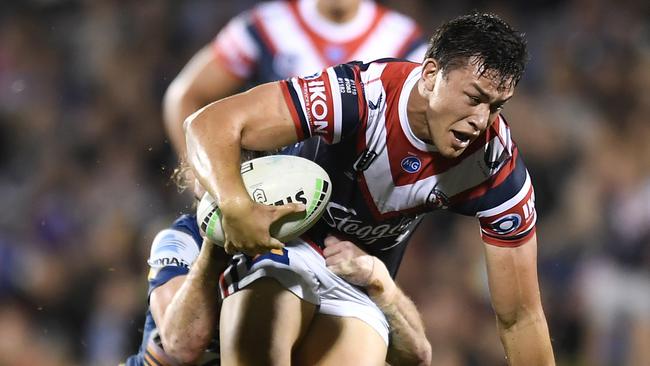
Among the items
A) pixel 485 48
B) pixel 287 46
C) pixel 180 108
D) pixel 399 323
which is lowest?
pixel 399 323

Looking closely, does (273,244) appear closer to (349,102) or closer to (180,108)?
(349,102)

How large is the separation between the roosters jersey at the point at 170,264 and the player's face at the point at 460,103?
38.4 inches

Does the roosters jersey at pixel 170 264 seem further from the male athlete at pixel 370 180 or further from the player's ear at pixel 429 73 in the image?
the player's ear at pixel 429 73

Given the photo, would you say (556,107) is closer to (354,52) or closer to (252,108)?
(354,52)

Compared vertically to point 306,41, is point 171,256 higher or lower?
lower

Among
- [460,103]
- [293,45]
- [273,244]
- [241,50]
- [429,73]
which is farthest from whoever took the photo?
[241,50]

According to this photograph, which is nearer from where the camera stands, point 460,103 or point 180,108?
point 460,103

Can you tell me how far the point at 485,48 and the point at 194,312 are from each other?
3.49 ft

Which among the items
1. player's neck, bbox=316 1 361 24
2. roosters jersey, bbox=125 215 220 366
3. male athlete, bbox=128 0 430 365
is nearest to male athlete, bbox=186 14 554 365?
roosters jersey, bbox=125 215 220 366

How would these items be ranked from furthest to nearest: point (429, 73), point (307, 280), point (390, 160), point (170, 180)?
point (170, 180) → point (307, 280) → point (390, 160) → point (429, 73)

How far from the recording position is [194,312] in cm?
296

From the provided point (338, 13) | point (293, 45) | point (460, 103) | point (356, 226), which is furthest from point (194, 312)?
point (338, 13)

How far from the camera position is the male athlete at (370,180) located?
2535 millimetres

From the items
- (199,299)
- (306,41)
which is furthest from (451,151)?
(306,41)
